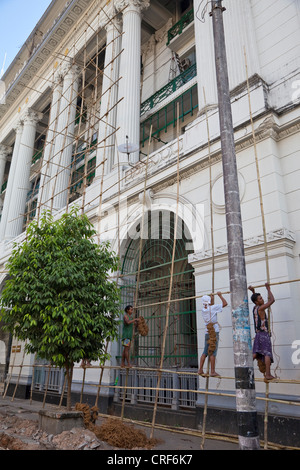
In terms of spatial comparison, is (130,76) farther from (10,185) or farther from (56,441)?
(56,441)

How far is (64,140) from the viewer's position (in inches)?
603

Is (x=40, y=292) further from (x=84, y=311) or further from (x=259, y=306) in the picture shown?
(x=259, y=306)

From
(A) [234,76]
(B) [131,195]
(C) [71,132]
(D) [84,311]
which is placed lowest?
(D) [84,311]

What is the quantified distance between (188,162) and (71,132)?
9.45 m

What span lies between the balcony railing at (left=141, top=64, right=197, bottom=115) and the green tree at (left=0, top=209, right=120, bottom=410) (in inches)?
326

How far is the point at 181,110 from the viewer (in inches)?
528

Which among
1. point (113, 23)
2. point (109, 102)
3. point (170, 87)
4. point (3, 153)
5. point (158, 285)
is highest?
point (3, 153)

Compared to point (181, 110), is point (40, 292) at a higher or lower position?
lower

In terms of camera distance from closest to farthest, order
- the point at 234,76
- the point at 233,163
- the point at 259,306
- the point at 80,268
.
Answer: the point at 233,163 < the point at 259,306 < the point at 80,268 < the point at 234,76

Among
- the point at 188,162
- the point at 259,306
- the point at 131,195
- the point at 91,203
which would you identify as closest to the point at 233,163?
the point at 259,306

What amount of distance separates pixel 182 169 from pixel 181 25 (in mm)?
8667

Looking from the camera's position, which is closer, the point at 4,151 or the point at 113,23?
the point at 113,23

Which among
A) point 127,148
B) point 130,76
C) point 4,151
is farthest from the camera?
point 4,151
